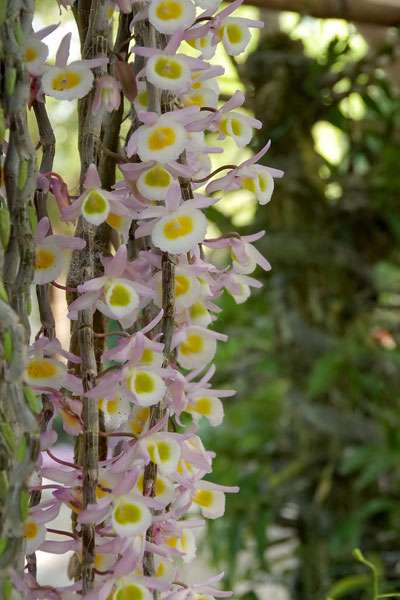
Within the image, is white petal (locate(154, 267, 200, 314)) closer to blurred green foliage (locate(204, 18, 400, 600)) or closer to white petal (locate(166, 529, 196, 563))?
white petal (locate(166, 529, 196, 563))

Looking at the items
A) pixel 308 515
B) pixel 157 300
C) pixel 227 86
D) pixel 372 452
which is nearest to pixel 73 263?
pixel 157 300

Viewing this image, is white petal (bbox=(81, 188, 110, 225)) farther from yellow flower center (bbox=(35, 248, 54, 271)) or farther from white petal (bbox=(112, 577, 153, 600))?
white petal (bbox=(112, 577, 153, 600))

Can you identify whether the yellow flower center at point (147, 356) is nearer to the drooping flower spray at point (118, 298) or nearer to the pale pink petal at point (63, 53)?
the drooping flower spray at point (118, 298)

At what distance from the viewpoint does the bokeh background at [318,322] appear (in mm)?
1169

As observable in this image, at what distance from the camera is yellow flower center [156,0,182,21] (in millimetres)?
298

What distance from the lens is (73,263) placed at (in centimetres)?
32

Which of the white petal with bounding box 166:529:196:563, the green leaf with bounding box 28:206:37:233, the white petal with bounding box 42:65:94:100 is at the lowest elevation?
the white petal with bounding box 166:529:196:563

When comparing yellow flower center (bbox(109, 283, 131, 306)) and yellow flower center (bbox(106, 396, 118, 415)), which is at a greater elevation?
yellow flower center (bbox(109, 283, 131, 306))

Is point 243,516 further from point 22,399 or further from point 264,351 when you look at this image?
point 22,399

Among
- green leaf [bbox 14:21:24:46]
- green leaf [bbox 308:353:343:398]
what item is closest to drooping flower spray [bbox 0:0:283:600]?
green leaf [bbox 14:21:24:46]

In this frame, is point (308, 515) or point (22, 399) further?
point (308, 515)

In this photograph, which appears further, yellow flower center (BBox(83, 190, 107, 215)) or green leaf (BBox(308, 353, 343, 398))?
green leaf (BBox(308, 353, 343, 398))

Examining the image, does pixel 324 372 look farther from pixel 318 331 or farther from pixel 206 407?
pixel 206 407

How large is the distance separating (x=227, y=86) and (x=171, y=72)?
118 centimetres
